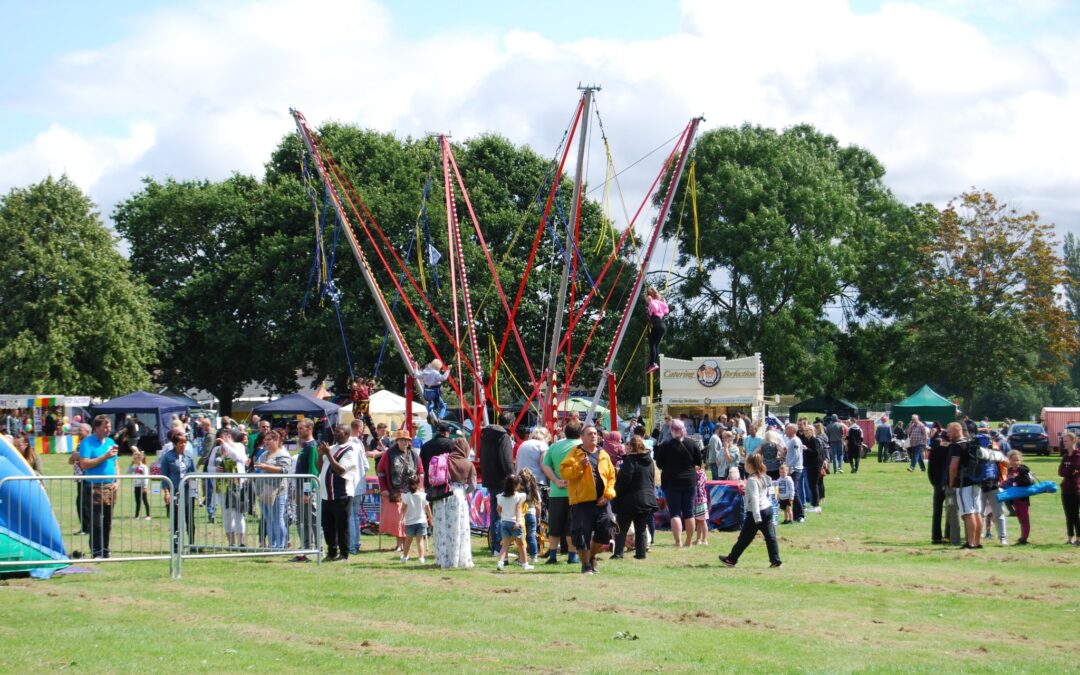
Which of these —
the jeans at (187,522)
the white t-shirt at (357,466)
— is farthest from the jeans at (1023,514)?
the jeans at (187,522)

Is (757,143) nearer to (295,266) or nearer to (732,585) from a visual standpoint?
(295,266)

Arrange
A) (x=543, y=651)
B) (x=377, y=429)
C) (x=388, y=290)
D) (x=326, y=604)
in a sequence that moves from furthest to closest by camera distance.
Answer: (x=388, y=290), (x=377, y=429), (x=326, y=604), (x=543, y=651)

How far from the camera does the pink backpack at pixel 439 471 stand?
14.1 meters

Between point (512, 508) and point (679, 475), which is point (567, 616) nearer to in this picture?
point (512, 508)

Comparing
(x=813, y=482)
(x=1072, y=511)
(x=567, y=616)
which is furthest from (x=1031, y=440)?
(x=567, y=616)

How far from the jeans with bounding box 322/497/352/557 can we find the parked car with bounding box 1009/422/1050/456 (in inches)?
1325

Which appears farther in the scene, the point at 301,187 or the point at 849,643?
the point at 301,187

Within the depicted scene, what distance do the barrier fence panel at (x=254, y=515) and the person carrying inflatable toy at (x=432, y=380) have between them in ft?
28.1

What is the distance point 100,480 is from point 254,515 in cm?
173

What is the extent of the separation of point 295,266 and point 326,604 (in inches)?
1569

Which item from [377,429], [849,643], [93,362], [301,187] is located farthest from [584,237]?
[849,643]

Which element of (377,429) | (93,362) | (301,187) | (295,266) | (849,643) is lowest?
(849,643)

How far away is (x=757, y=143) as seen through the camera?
5041 centimetres

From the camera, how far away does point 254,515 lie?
14.3 metres
